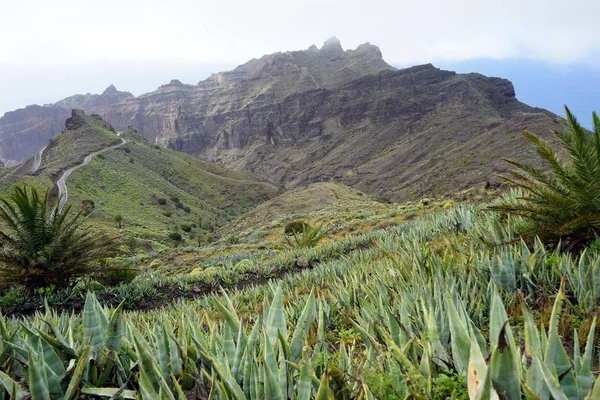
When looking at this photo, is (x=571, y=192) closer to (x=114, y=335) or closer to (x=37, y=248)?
(x=114, y=335)

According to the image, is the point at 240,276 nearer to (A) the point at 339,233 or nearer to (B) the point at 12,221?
(B) the point at 12,221

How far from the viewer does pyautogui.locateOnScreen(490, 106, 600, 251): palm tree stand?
3719mm

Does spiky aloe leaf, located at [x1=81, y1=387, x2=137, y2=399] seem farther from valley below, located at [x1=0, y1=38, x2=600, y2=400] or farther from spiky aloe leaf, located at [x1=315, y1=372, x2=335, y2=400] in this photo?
spiky aloe leaf, located at [x1=315, y1=372, x2=335, y2=400]

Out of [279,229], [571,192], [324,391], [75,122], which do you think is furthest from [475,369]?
[75,122]

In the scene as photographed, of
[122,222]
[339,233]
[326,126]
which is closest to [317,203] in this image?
[122,222]

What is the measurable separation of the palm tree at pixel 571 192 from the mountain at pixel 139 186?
108ft

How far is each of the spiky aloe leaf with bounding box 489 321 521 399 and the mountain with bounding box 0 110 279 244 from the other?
34424mm

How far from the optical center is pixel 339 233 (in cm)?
1545

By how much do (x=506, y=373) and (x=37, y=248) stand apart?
767 cm

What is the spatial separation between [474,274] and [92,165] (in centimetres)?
6046

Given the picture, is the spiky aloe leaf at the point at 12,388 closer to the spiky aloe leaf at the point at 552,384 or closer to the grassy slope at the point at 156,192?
the spiky aloe leaf at the point at 552,384

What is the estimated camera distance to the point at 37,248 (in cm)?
656

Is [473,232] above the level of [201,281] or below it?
above

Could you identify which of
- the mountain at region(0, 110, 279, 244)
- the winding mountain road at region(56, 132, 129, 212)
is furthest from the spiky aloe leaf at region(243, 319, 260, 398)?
the winding mountain road at region(56, 132, 129, 212)
